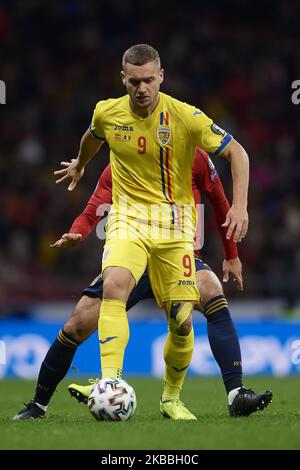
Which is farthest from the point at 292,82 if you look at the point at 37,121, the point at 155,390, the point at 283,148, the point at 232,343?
A: the point at 232,343

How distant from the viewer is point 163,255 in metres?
5.73

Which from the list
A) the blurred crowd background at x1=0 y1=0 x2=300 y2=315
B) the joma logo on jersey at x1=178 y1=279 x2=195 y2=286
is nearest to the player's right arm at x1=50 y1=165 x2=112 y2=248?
the joma logo on jersey at x1=178 y1=279 x2=195 y2=286

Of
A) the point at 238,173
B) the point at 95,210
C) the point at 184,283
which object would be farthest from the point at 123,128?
the point at 184,283

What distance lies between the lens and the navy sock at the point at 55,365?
6.00 meters

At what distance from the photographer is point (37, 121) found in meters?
15.9

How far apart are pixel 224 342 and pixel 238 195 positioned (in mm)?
986

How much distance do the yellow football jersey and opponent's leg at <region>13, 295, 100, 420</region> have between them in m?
0.68

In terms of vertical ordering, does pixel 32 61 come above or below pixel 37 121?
above

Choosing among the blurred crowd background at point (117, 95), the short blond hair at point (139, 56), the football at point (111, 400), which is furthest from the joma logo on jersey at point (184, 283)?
the blurred crowd background at point (117, 95)

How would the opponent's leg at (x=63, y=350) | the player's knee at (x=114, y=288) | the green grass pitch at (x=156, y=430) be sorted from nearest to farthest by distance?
the green grass pitch at (x=156, y=430), the player's knee at (x=114, y=288), the opponent's leg at (x=63, y=350)

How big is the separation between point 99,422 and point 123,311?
0.61m

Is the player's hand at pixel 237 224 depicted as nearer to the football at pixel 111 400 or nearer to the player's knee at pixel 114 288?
the player's knee at pixel 114 288

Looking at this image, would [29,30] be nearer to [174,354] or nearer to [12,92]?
[12,92]

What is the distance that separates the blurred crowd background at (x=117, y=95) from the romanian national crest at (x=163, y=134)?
720 cm
